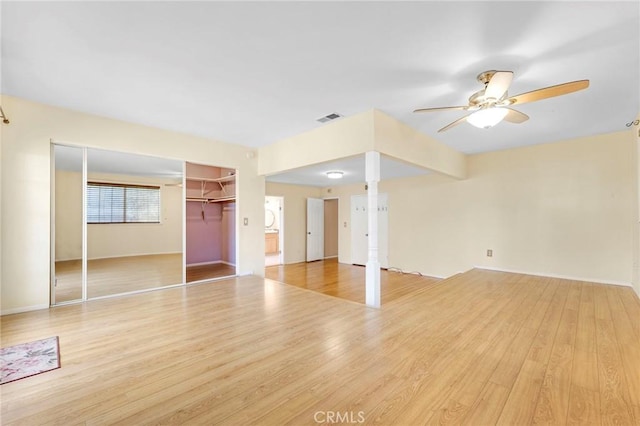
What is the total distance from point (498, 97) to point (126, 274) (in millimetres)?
6009

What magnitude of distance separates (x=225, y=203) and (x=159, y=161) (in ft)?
5.94

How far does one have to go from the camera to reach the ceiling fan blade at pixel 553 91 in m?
2.03

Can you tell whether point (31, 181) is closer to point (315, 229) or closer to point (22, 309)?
point (22, 309)

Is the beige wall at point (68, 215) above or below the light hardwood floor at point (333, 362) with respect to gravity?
above

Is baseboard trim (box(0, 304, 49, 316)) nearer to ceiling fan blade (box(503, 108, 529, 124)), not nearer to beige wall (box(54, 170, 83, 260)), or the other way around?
beige wall (box(54, 170, 83, 260))

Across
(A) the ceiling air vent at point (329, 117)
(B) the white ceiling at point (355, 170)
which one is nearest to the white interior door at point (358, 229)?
(B) the white ceiling at point (355, 170)

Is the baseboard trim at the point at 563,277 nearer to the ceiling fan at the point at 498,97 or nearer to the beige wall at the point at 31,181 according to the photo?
the ceiling fan at the point at 498,97

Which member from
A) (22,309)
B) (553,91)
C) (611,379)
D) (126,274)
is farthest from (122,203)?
(611,379)

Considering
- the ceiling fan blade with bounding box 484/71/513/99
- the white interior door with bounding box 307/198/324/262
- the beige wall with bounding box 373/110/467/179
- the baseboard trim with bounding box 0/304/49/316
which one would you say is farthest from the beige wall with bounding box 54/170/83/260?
the white interior door with bounding box 307/198/324/262

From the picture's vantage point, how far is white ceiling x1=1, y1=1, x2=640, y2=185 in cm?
179

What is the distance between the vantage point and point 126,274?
4664 mm

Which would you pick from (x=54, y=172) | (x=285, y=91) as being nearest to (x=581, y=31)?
(x=285, y=91)

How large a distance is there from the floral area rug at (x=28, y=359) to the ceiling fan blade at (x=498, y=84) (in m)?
4.17

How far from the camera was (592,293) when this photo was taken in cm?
384
